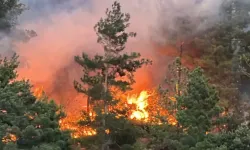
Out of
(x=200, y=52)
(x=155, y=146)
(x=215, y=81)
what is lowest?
(x=155, y=146)

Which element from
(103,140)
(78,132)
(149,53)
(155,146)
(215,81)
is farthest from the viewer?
(149,53)

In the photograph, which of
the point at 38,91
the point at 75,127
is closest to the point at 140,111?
the point at 75,127

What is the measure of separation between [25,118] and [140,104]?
61.3 feet

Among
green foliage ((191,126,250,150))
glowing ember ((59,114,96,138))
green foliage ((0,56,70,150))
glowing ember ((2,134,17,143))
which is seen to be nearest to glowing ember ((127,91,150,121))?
glowing ember ((59,114,96,138))

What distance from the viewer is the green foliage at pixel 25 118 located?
66.3 ft

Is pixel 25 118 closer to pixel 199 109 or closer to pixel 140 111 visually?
pixel 199 109

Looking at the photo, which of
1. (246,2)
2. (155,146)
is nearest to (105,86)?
(155,146)

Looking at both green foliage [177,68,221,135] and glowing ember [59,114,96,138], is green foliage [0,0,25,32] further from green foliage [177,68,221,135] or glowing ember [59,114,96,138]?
green foliage [177,68,221,135]

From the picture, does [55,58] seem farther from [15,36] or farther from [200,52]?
[200,52]

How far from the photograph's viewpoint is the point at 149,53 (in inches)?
1823

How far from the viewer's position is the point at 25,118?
20.8 metres

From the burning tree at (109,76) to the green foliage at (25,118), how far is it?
245cm

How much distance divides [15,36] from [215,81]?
16903 millimetres

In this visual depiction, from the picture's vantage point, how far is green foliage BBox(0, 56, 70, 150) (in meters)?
20.2
